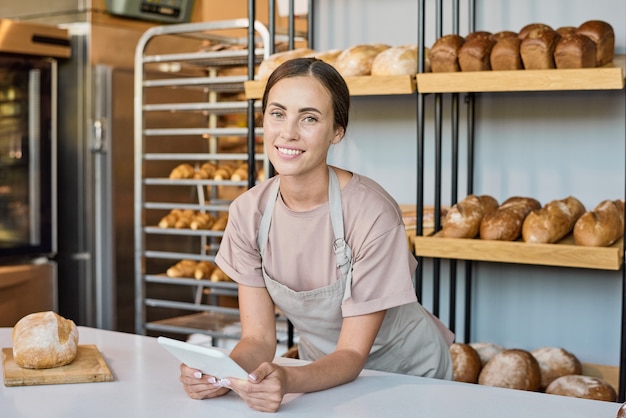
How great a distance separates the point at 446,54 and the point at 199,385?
5.36 feet

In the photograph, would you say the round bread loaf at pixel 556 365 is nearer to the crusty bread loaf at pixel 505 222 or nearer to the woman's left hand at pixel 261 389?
the crusty bread loaf at pixel 505 222

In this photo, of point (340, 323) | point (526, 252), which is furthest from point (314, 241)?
point (526, 252)

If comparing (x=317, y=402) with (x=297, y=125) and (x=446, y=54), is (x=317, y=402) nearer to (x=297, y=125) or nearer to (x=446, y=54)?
(x=297, y=125)

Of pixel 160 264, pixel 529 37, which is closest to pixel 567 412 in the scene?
pixel 529 37

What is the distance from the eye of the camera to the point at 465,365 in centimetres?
281

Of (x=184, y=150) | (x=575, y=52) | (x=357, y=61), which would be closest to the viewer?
(x=575, y=52)

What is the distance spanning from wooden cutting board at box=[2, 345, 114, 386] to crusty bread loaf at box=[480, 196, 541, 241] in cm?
143

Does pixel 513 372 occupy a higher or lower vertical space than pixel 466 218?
lower

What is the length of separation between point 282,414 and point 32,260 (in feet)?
9.35

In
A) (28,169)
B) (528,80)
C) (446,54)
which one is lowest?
(28,169)

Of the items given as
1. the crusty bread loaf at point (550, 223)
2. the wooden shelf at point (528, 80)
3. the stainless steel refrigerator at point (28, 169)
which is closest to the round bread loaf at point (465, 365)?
the crusty bread loaf at point (550, 223)

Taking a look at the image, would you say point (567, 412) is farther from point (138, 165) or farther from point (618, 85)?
point (138, 165)

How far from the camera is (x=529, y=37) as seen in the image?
8.78ft

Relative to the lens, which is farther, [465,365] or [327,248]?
[465,365]
